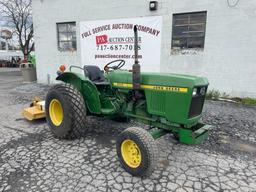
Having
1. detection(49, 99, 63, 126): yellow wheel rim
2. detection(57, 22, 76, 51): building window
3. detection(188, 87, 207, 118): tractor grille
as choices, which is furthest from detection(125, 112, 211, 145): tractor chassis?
detection(57, 22, 76, 51): building window

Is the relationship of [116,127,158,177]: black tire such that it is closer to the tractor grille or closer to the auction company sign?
the tractor grille

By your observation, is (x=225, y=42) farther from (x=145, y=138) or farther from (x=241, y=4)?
(x=145, y=138)

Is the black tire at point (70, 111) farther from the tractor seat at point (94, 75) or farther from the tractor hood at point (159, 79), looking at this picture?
the tractor hood at point (159, 79)

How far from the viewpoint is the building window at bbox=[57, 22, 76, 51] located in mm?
8562

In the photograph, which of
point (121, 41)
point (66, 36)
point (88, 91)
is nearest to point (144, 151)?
point (88, 91)

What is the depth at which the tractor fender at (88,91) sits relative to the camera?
3457 millimetres

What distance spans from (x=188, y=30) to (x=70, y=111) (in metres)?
4.68

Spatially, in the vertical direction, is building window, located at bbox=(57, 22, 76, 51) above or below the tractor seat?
above

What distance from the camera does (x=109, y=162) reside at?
2.91 meters

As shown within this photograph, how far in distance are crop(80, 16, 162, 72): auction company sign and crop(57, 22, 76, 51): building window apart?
1.68 ft

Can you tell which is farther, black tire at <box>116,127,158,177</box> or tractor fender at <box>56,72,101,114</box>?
tractor fender at <box>56,72,101,114</box>

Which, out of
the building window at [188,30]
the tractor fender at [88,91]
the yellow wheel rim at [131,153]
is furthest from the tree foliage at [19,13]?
the yellow wheel rim at [131,153]

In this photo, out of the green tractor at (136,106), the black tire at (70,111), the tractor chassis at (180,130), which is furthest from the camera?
the black tire at (70,111)

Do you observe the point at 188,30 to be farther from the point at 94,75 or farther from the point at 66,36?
the point at 66,36
